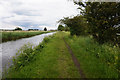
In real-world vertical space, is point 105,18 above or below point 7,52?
above

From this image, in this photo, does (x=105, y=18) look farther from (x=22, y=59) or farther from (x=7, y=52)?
(x=7, y=52)

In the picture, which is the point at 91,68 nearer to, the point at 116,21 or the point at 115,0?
the point at 116,21

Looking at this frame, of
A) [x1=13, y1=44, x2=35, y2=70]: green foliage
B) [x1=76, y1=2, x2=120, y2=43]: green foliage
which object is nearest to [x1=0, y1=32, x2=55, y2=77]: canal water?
Result: [x1=13, y1=44, x2=35, y2=70]: green foliage

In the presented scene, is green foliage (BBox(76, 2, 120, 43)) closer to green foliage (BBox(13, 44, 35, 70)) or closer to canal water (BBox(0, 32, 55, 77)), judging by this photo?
green foliage (BBox(13, 44, 35, 70))

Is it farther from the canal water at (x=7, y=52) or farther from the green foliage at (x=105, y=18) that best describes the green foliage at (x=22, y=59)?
the green foliage at (x=105, y=18)

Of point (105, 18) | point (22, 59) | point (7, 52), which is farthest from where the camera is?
point (7, 52)

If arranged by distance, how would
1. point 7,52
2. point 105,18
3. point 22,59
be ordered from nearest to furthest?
point 22,59 < point 105,18 < point 7,52

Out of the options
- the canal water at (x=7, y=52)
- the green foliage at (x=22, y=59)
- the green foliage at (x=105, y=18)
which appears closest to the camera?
the green foliage at (x=22, y=59)

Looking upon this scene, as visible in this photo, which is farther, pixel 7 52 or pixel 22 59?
pixel 7 52

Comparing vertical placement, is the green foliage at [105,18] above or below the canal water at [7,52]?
above

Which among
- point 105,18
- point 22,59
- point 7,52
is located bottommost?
point 7,52

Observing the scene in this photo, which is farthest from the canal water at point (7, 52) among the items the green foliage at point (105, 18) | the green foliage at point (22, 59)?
Result: the green foliage at point (105, 18)

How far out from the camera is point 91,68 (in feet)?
14.1

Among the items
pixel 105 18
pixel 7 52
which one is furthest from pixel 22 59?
pixel 105 18
